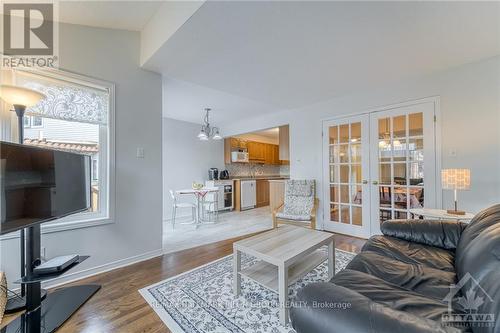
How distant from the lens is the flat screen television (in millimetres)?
1190

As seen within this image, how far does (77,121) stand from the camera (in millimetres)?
2236

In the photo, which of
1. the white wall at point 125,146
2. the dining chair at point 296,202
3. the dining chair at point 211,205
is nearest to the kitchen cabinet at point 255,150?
the dining chair at point 211,205

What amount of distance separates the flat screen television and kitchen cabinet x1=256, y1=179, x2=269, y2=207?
16.8 feet

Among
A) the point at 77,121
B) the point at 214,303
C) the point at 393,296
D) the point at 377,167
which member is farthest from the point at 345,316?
the point at 377,167

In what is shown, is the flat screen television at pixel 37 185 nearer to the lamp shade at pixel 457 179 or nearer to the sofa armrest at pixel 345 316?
the sofa armrest at pixel 345 316

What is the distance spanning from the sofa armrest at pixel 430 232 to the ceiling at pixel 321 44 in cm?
172

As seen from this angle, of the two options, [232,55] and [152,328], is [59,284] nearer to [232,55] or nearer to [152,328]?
[152,328]

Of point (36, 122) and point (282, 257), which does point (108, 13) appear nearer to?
point (36, 122)

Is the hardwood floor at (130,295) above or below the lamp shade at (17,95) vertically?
below

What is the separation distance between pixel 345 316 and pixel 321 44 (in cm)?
223

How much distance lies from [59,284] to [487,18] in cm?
449

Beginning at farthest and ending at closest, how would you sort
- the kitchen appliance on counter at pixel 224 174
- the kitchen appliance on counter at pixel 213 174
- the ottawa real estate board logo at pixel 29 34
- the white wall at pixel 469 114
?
the kitchen appliance on counter at pixel 224 174 → the kitchen appliance on counter at pixel 213 174 → the white wall at pixel 469 114 → the ottawa real estate board logo at pixel 29 34

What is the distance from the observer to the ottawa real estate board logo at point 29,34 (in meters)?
1.86

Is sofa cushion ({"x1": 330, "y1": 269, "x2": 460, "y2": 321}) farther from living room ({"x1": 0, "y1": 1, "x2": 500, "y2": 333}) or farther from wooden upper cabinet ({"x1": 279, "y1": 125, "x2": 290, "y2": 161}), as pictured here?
wooden upper cabinet ({"x1": 279, "y1": 125, "x2": 290, "y2": 161})
